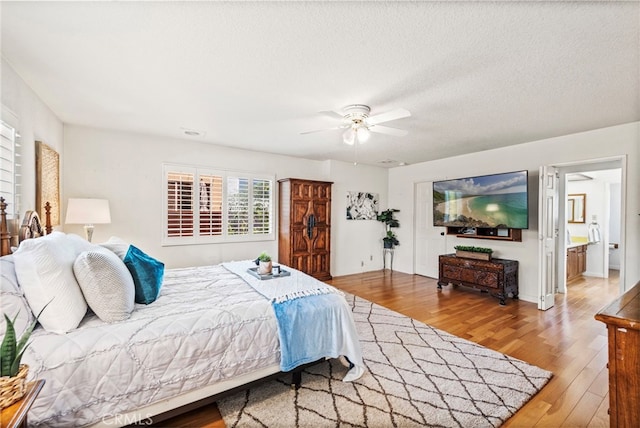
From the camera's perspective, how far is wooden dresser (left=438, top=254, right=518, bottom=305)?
4.22 meters

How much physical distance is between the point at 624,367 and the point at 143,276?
2.87 m

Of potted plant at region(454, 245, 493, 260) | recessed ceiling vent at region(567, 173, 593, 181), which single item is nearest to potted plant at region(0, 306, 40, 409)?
potted plant at region(454, 245, 493, 260)

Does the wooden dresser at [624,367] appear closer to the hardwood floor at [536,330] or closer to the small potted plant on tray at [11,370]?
the hardwood floor at [536,330]

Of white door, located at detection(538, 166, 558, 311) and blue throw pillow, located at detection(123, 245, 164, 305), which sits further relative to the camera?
white door, located at detection(538, 166, 558, 311)

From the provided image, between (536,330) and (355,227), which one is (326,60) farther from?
(355,227)

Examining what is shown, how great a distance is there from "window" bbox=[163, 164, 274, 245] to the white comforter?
8.22ft

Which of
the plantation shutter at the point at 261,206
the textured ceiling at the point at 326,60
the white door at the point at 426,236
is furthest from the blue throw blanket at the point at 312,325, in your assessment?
the white door at the point at 426,236

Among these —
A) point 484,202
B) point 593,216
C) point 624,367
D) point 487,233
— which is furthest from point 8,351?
point 593,216

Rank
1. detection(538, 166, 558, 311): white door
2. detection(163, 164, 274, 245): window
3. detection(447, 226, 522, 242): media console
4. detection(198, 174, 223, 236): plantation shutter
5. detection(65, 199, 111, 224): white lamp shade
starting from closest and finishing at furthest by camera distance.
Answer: detection(65, 199, 111, 224): white lamp shade → detection(538, 166, 558, 311): white door → detection(163, 164, 274, 245): window → detection(447, 226, 522, 242): media console → detection(198, 174, 223, 236): plantation shutter

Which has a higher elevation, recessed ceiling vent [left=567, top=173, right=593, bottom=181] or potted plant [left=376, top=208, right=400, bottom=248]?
recessed ceiling vent [left=567, top=173, right=593, bottom=181]

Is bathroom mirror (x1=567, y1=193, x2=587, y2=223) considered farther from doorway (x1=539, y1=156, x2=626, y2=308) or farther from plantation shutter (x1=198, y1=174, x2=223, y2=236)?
plantation shutter (x1=198, y1=174, x2=223, y2=236)

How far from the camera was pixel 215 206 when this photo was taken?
4.71 meters

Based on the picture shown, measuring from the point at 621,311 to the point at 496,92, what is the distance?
199 centimetres

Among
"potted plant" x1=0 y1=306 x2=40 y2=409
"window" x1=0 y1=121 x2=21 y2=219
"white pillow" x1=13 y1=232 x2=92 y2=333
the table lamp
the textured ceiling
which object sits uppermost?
the textured ceiling
